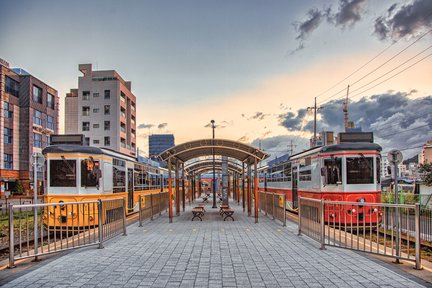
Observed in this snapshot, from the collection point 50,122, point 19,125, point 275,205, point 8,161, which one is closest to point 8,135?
point 19,125

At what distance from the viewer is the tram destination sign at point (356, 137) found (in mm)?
14648

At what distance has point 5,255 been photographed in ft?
34.1

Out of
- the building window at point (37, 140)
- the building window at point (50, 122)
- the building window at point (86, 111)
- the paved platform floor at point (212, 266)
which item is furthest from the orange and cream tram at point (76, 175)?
the building window at point (50, 122)

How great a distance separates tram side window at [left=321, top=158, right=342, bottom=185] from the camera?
13.9m

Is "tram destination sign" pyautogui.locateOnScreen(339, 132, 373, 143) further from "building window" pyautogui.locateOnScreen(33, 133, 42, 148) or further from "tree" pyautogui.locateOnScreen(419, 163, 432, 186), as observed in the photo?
"building window" pyautogui.locateOnScreen(33, 133, 42, 148)

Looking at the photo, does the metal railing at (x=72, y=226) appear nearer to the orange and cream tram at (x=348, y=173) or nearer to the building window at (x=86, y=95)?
the orange and cream tram at (x=348, y=173)

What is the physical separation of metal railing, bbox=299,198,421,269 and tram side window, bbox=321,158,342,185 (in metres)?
2.99

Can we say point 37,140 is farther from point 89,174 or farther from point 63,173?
point 89,174

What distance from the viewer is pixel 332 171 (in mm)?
14086

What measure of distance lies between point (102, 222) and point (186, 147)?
26.4ft

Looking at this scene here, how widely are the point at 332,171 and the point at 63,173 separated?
9616mm

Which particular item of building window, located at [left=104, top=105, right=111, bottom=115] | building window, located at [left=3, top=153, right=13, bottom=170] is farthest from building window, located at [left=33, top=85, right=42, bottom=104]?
building window, located at [left=3, top=153, right=13, bottom=170]

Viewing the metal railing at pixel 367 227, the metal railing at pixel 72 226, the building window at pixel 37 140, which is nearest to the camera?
the metal railing at pixel 367 227

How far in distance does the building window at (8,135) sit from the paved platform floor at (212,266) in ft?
150
